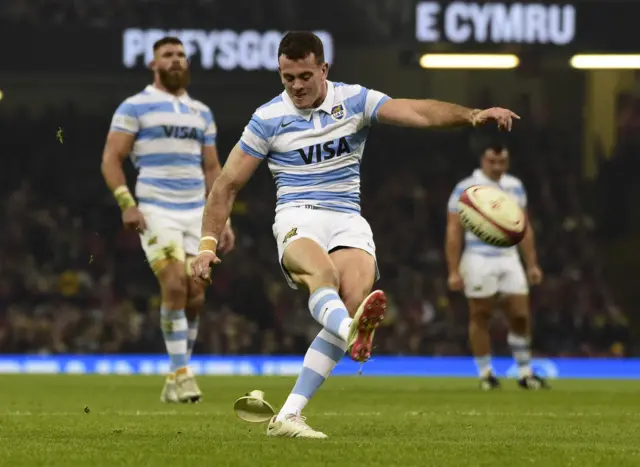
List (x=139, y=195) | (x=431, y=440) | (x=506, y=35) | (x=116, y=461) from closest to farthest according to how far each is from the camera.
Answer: (x=116, y=461)
(x=431, y=440)
(x=139, y=195)
(x=506, y=35)

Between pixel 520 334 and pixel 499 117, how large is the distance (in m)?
7.08

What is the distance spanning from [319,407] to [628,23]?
32.7ft

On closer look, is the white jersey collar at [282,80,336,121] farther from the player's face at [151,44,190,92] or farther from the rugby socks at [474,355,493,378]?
the rugby socks at [474,355,493,378]

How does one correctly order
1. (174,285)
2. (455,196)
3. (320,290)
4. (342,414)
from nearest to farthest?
(320,290) < (342,414) < (174,285) < (455,196)

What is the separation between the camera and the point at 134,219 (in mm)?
9844

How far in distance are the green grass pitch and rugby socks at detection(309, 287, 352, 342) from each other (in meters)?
0.47

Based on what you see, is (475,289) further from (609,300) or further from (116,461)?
(116,461)

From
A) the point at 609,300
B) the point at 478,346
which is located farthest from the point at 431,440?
the point at 609,300

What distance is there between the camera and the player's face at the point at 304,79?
21.8 ft

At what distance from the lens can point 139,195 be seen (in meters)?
10.2

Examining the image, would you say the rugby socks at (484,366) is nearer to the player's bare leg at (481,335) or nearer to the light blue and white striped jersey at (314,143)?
the player's bare leg at (481,335)

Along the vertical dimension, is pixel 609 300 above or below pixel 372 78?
below

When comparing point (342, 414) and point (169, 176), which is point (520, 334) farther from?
point (342, 414)

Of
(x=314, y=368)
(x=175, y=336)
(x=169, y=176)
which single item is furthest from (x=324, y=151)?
(x=169, y=176)
